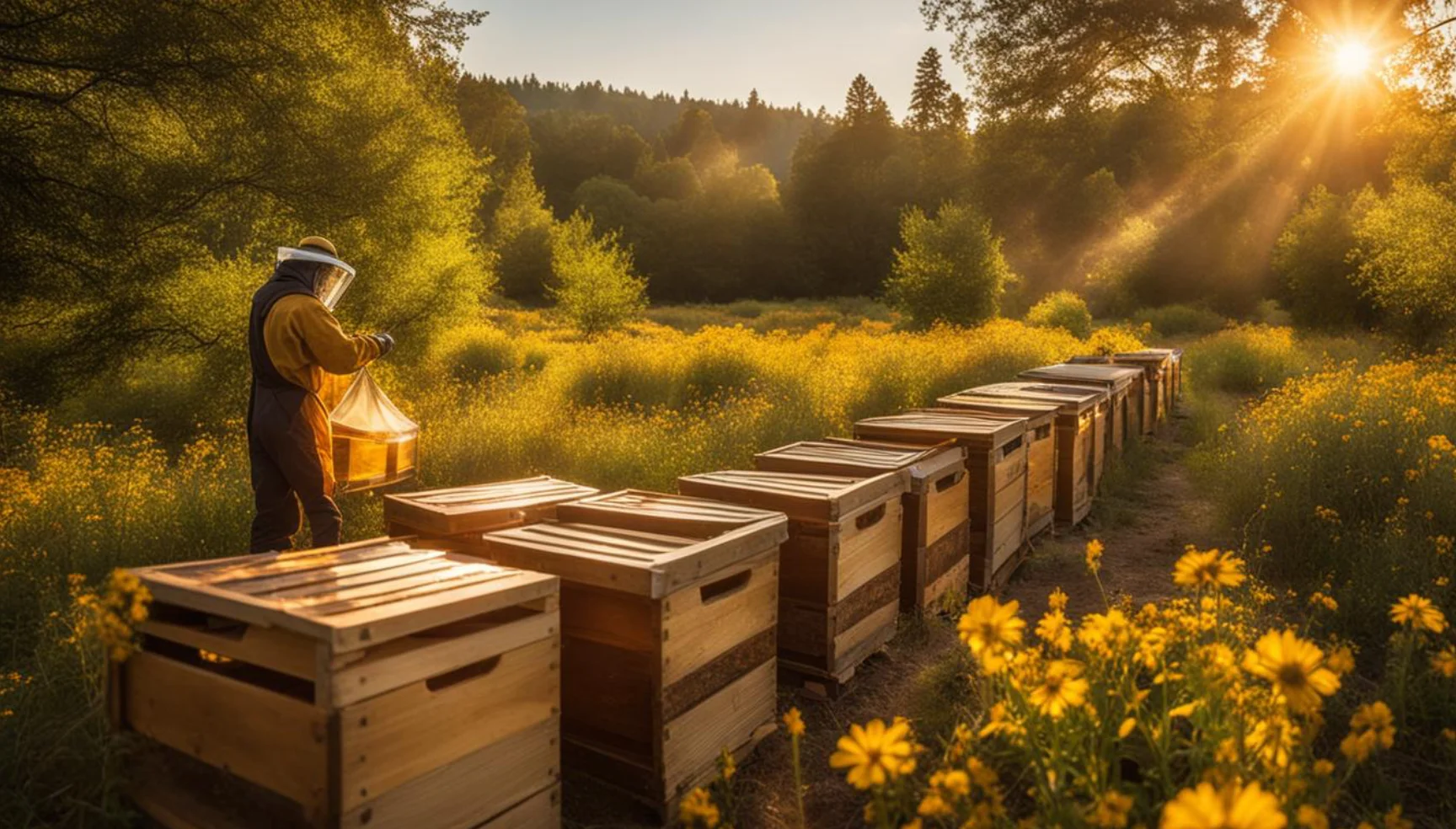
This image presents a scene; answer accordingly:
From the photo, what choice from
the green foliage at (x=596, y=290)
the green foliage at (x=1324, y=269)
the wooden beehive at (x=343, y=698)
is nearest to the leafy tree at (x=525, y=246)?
the green foliage at (x=596, y=290)

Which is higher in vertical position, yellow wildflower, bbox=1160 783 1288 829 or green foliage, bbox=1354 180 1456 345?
green foliage, bbox=1354 180 1456 345

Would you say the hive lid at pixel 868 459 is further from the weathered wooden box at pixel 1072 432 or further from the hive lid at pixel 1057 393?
the hive lid at pixel 1057 393

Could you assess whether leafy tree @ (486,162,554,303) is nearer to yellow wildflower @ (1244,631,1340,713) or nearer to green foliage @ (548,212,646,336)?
green foliage @ (548,212,646,336)

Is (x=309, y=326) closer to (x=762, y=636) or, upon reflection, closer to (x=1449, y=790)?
(x=762, y=636)

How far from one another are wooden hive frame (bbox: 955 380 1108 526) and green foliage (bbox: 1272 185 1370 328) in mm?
21355

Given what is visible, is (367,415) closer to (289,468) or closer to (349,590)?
(289,468)

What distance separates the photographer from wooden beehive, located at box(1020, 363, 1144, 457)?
8.55 meters

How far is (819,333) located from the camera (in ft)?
68.1

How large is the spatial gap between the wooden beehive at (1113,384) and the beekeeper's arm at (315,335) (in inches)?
272

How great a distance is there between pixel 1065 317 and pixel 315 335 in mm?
25339

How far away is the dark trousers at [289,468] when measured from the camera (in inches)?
Result: 167

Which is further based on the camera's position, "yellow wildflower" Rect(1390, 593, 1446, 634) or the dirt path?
the dirt path

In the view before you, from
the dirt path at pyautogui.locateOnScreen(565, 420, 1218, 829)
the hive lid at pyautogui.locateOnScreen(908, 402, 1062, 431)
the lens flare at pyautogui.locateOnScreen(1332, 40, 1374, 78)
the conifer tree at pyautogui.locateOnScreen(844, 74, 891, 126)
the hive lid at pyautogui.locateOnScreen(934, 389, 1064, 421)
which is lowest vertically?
the dirt path at pyautogui.locateOnScreen(565, 420, 1218, 829)

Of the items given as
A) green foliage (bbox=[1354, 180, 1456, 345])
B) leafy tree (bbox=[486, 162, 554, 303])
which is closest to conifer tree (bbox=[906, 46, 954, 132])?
leafy tree (bbox=[486, 162, 554, 303])
